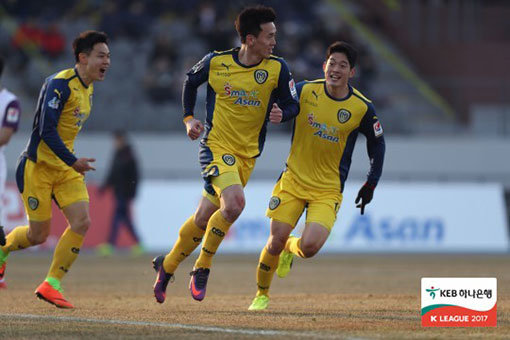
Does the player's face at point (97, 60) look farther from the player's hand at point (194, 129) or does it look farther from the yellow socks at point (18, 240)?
the yellow socks at point (18, 240)

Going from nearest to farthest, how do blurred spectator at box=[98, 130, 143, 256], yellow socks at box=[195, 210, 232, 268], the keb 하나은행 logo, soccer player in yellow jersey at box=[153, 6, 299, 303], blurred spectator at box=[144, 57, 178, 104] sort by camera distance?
the keb 하나은행 logo, soccer player in yellow jersey at box=[153, 6, 299, 303], yellow socks at box=[195, 210, 232, 268], blurred spectator at box=[98, 130, 143, 256], blurred spectator at box=[144, 57, 178, 104]

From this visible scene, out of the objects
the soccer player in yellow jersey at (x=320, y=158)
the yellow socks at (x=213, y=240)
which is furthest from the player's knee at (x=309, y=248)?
the yellow socks at (x=213, y=240)

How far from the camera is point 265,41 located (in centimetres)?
979

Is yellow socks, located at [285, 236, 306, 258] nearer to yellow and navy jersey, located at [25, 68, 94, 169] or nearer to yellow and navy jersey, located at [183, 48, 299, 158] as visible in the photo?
yellow and navy jersey, located at [183, 48, 299, 158]

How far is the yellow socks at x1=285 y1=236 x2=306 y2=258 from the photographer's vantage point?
10.3 metres

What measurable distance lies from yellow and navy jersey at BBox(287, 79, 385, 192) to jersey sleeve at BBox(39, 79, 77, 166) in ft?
6.89

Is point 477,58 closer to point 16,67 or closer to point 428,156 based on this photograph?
point 428,156

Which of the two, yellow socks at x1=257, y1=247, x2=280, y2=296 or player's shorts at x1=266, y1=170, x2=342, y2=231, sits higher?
player's shorts at x1=266, y1=170, x2=342, y2=231

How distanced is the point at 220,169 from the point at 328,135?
3.85 ft

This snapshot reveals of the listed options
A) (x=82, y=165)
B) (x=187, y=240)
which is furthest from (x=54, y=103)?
(x=187, y=240)

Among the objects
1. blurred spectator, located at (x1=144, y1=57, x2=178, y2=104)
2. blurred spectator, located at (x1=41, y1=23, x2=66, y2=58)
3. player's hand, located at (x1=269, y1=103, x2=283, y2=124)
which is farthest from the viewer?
blurred spectator, located at (x1=41, y1=23, x2=66, y2=58)

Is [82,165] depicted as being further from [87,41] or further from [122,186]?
[122,186]

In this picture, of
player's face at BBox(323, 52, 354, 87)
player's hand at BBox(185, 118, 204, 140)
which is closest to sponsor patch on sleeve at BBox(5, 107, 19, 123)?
player's hand at BBox(185, 118, 204, 140)

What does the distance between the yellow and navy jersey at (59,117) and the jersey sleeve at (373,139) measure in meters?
2.55
